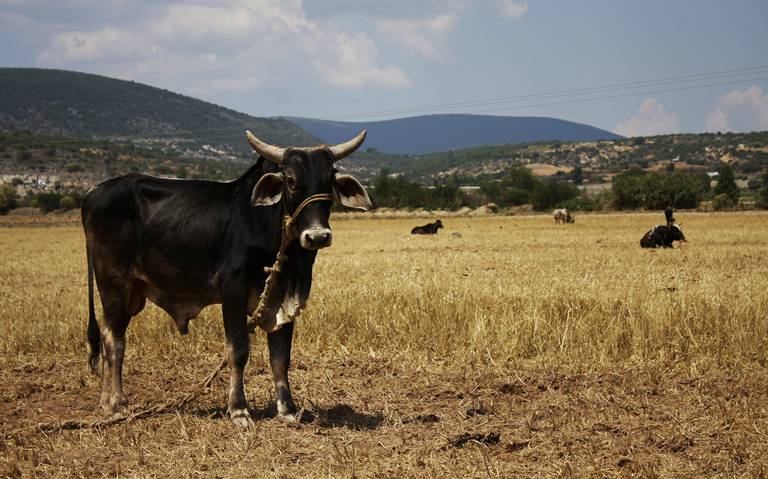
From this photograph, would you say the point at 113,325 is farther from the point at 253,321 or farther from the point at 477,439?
the point at 477,439

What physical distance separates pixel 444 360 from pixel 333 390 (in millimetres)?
1743

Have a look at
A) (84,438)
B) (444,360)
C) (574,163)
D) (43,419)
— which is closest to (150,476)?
(84,438)

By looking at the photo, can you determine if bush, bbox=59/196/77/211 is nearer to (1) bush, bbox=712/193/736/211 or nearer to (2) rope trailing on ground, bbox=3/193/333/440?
(1) bush, bbox=712/193/736/211

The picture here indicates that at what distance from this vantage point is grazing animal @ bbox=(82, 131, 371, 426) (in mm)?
6945

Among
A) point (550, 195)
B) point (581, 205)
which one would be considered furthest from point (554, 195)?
point (581, 205)

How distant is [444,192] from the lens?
85438mm

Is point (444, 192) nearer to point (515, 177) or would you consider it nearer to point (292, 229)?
point (515, 177)

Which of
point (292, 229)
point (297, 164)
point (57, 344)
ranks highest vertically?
point (297, 164)

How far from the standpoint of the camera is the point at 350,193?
7.14 meters

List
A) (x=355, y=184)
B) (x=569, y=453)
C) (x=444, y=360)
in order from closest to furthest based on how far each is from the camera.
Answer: (x=569, y=453) < (x=355, y=184) < (x=444, y=360)

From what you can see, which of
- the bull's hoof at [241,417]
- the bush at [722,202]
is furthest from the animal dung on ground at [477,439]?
the bush at [722,202]

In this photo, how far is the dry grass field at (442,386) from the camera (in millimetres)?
5840

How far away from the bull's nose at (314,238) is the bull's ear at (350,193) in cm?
61

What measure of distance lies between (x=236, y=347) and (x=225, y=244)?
3.17 ft
